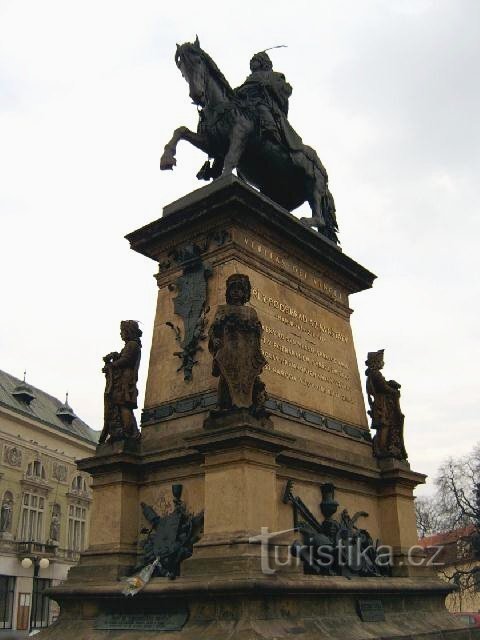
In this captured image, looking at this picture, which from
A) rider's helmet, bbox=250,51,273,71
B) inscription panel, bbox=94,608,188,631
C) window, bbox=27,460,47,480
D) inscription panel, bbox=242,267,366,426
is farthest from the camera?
window, bbox=27,460,47,480

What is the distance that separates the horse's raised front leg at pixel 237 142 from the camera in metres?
11.9

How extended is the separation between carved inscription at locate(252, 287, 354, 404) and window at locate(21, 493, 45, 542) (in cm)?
3350

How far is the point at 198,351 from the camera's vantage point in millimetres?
10648

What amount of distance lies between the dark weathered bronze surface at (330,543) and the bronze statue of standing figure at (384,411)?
5.75 feet

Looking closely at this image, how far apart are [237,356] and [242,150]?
171 inches

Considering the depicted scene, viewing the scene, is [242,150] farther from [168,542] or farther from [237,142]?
[168,542]

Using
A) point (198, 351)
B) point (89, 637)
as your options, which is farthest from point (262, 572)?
point (198, 351)

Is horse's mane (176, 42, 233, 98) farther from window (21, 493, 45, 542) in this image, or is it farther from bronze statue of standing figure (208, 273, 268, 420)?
window (21, 493, 45, 542)

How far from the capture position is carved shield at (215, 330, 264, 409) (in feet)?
30.4

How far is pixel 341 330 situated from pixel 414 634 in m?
5.00

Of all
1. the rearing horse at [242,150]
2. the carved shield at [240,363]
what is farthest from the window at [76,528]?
the carved shield at [240,363]

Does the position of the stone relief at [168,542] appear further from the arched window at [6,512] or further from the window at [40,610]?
the arched window at [6,512]

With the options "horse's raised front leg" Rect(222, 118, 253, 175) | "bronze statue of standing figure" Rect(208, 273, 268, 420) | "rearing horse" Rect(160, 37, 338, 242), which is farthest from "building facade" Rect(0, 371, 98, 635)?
"bronze statue of standing figure" Rect(208, 273, 268, 420)

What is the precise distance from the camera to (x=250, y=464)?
8.84 metres
